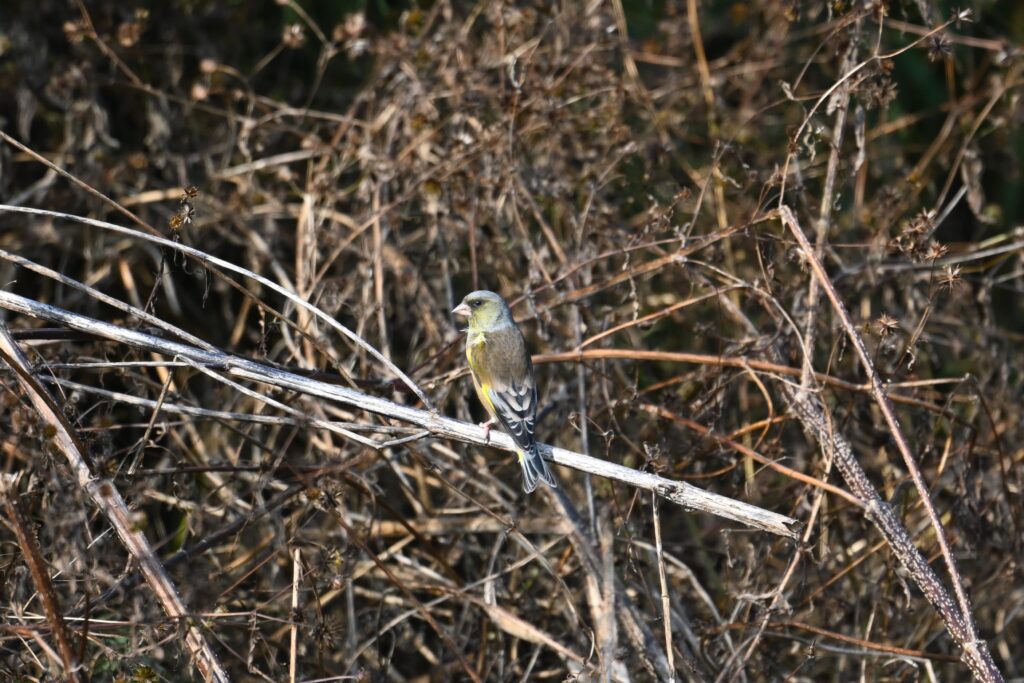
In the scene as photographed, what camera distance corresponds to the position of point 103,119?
6125mm

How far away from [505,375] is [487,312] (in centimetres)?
38

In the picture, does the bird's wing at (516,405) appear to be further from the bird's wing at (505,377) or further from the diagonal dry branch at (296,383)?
the diagonal dry branch at (296,383)

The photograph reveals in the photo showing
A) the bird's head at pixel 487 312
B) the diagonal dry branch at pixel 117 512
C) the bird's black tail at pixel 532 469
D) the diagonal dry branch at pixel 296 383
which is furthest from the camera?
the bird's head at pixel 487 312

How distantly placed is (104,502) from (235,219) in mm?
2768

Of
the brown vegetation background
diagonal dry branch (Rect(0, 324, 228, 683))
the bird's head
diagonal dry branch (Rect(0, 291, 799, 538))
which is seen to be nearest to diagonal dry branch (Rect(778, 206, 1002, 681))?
the brown vegetation background

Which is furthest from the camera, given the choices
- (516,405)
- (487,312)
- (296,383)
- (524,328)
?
(524,328)

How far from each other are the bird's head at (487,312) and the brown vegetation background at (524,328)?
22cm

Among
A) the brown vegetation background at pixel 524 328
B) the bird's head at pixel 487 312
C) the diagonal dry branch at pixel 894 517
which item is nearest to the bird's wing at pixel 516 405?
the brown vegetation background at pixel 524 328

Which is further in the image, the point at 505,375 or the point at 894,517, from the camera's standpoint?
the point at 505,375

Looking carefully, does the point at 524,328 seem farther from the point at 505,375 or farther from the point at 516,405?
the point at 516,405

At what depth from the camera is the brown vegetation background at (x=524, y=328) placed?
4102 mm

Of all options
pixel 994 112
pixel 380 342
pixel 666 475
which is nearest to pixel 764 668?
pixel 666 475

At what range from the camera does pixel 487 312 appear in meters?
4.75

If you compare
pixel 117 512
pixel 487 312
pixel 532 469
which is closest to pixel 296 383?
pixel 117 512
